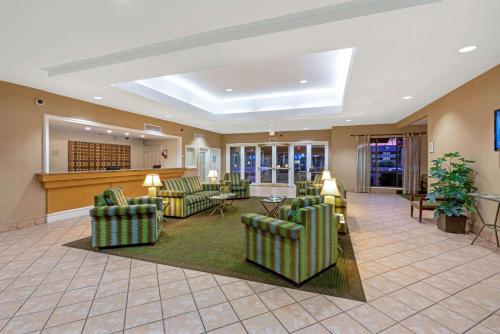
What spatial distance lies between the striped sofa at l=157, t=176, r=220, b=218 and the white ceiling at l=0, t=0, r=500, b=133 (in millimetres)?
2360

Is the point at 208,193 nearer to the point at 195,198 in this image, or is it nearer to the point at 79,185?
the point at 195,198

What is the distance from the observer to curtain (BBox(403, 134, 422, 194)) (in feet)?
28.4

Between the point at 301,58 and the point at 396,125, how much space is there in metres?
6.21

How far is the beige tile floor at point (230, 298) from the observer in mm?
1863

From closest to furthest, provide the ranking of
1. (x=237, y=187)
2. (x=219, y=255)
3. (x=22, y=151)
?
(x=219, y=255), (x=22, y=151), (x=237, y=187)

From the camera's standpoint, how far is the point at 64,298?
2.23 m

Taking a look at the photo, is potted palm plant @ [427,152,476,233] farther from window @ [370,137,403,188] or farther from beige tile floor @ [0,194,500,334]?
window @ [370,137,403,188]

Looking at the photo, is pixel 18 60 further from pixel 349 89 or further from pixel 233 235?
pixel 349 89

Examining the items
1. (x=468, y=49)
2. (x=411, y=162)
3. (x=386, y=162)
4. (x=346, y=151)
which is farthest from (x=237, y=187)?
(x=411, y=162)

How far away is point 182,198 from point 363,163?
7.25m

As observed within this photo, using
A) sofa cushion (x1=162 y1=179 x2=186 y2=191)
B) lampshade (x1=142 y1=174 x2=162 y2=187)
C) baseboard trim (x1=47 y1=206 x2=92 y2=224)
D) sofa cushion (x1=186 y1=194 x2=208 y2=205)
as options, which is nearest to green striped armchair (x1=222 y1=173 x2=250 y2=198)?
sofa cushion (x1=186 y1=194 x2=208 y2=205)

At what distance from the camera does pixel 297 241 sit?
2.38 metres

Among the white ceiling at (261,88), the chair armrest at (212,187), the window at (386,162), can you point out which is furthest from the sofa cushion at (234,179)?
the window at (386,162)

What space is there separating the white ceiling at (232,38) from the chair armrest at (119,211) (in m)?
2.05
